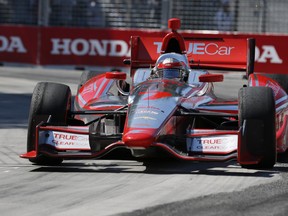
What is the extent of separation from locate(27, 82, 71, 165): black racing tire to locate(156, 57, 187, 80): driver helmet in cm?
150

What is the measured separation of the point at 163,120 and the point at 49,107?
1436 mm

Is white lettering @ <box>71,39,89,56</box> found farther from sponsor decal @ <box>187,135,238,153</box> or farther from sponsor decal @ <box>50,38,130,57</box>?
sponsor decal @ <box>187,135,238,153</box>

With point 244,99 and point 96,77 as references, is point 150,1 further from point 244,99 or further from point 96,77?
point 244,99

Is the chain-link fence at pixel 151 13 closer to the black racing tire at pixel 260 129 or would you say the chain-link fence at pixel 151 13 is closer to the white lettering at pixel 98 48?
the white lettering at pixel 98 48

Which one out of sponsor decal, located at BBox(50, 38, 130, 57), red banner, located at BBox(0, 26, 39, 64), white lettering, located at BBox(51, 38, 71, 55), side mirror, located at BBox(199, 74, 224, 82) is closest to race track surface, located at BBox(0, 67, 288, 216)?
side mirror, located at BBox(199, 74, 224, 82)

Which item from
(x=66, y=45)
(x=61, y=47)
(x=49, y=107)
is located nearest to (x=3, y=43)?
(x=61, y=47)

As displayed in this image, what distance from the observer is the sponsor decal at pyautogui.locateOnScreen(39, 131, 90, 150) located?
945 centimetres

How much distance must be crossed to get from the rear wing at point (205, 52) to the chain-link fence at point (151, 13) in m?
13.5

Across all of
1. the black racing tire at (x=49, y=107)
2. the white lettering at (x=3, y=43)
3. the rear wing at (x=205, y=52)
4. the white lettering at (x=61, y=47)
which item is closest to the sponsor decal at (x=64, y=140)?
the black racing tire at (x=49, y=107)

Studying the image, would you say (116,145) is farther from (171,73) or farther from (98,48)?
(98,48)

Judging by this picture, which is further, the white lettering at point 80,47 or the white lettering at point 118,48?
the white lettering at point 80,47

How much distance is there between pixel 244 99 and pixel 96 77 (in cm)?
321

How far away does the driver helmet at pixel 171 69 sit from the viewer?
11.0 metres

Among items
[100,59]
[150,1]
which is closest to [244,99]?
[100,59]
